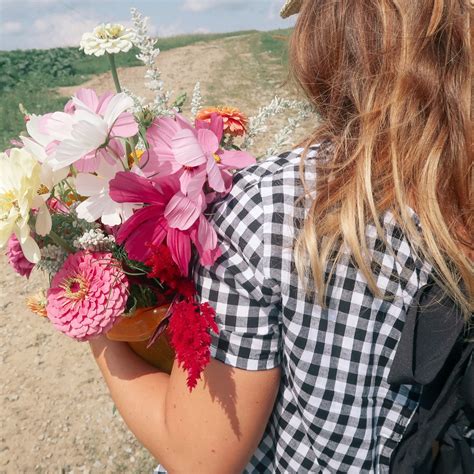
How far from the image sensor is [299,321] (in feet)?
2.72

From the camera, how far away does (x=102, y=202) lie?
903 millimetres

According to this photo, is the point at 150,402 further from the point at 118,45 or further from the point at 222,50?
the point at 222,50

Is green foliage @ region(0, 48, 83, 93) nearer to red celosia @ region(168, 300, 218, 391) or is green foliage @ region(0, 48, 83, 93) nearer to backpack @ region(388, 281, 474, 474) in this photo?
red celosia @ region(168, 300, 218, 391)

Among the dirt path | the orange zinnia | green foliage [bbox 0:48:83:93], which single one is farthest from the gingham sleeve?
green foliage [bbox 0:48:83:93]

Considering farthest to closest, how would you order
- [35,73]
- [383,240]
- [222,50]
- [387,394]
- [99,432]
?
[222,50], [35,73], [99,432], [387,394], [383,240]

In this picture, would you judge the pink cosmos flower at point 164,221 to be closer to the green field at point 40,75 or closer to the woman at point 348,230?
the woman at point 348,230

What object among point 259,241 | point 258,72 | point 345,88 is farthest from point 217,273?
point 258,72

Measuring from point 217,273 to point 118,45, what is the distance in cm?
54

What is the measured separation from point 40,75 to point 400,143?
11356 mm

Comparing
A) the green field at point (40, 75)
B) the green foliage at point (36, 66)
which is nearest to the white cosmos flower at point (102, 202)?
the green field at point (40, 75)

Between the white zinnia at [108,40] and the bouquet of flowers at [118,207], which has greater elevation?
the white zinnia at [108,40]

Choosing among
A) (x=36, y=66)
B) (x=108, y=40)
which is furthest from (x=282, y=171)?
(x=36, y=66)

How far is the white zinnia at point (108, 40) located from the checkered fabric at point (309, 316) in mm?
403

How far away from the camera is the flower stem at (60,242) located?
0.96 m
